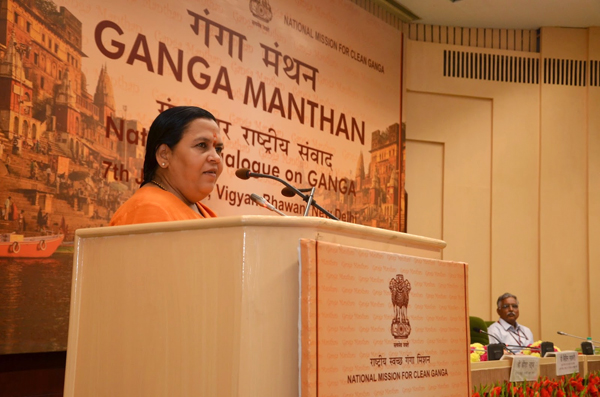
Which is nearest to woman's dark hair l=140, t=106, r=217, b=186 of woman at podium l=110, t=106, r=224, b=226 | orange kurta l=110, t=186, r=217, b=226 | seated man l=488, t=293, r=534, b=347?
woman at podium l=110, t=106, r=224, b=226

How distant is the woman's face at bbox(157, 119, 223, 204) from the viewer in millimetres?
1819

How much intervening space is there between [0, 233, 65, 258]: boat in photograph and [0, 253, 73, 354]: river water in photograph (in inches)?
1.1

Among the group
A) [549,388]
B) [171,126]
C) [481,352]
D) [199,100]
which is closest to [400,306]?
[171,126]

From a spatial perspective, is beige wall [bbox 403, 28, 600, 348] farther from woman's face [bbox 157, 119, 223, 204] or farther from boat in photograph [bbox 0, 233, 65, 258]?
woman's face [bbox 157, 119, 223, 204]

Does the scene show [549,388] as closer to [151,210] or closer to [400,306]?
[400,306]

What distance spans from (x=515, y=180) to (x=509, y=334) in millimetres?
1998

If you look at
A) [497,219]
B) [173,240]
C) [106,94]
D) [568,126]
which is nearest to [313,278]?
[173,240]

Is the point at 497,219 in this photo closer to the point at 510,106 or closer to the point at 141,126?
the point at 510,106

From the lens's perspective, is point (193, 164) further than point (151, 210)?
Yes

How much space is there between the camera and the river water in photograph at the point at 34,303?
10.3 ft

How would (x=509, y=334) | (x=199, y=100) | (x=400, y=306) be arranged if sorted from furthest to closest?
(x=509, y=334)
(x=199, y=100)
(x=400, y=306)

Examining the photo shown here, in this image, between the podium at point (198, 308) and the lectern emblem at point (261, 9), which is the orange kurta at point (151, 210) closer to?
the podium at point (198, 308)

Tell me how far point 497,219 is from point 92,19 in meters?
4.96

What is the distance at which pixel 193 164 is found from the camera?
182cm
